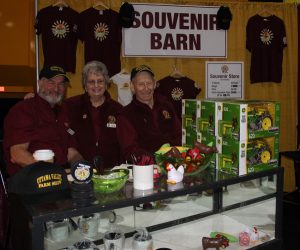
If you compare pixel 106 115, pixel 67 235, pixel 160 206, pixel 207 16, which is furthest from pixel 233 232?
pixel 207 16

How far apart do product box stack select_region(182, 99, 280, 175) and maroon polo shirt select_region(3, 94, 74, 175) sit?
1.10 metres

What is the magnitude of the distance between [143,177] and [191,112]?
838 millimetres

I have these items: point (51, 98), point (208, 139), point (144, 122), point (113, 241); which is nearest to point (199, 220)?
point (208, 139)

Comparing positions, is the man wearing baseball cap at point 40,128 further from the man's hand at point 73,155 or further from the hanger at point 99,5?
the hanger at point 99,5

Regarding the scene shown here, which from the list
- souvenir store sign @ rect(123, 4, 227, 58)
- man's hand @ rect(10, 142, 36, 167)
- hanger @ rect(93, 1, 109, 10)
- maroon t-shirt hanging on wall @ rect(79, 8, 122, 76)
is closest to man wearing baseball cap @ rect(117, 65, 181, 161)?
man's hand @ rect(10, 142, 36, 167)

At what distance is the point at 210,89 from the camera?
195 inches

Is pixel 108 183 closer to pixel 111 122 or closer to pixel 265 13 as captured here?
pixel 111 122

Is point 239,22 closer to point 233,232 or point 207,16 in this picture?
point 207,16

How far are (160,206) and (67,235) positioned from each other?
674 mm

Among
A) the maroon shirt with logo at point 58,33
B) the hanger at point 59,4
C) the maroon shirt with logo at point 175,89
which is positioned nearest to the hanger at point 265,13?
the maroon shirt with logo at point 175,89

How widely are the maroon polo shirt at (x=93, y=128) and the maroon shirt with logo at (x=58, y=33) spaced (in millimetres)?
1263

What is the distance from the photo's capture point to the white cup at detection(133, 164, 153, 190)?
6.03 feet

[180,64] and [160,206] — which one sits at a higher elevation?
[180,64]

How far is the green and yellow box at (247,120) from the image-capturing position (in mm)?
2176
